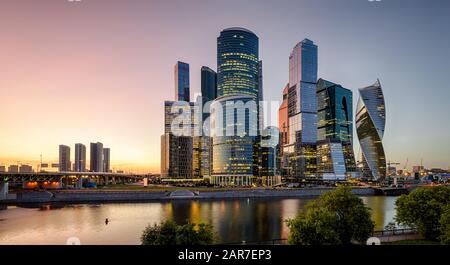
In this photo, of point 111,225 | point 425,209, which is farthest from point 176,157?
point 425,209

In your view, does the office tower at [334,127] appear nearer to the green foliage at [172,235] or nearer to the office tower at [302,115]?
the office tower at [302,115]

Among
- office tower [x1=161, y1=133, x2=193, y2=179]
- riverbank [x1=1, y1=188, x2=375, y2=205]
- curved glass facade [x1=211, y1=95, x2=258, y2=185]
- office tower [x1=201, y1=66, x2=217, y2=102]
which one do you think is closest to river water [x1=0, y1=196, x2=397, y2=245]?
riverbank [x1=1, y1=188, x2=375, y2=205]

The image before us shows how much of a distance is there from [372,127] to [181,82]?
76819mm

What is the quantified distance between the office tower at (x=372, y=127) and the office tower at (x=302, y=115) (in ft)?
52.5

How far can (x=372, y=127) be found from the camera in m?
104

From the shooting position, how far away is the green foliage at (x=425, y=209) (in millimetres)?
13299

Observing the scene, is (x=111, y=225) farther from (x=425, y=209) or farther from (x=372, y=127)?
(x=372, y=127)

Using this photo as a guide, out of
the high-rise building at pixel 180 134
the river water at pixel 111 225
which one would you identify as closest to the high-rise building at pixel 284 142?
the high-rise building at pixel 180 134

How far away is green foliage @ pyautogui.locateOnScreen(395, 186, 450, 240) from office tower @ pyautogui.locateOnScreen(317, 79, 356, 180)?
314ft

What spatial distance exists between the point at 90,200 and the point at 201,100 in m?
106

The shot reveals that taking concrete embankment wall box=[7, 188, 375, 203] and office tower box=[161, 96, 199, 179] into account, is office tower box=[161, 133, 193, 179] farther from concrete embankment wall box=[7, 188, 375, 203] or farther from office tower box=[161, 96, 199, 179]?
concrete embankment wall box=[7, 188, 375, 203]

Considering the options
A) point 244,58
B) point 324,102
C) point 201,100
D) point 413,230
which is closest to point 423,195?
point 413,230
